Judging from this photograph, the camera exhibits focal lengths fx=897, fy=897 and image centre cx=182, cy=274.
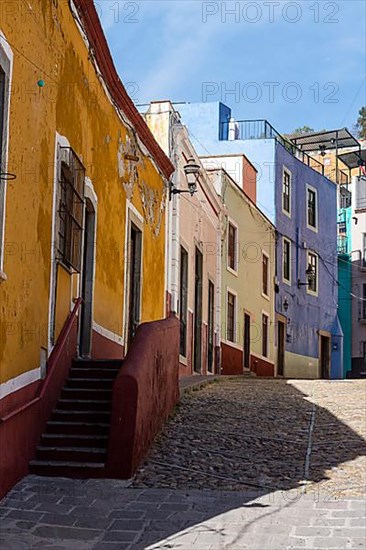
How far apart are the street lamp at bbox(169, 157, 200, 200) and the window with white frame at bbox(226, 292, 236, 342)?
19.7ft

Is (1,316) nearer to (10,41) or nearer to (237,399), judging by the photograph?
(10,41)

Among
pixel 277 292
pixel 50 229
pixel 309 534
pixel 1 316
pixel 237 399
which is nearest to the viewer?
pixel 309 534

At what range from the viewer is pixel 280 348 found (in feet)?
98.6

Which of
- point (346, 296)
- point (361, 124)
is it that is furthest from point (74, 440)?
point (361, 124)

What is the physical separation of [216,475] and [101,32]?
596 centimetres

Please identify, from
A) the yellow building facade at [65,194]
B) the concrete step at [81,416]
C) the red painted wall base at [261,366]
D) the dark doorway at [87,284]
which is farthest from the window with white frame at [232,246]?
the concrete step at [81,416]

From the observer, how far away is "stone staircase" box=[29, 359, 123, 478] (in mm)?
8250

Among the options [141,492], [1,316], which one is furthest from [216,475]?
[1,316]

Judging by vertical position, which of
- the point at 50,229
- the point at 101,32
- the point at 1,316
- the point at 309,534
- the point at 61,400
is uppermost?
the point at 101,32

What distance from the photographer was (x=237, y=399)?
13531mm

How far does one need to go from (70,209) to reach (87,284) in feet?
5.75

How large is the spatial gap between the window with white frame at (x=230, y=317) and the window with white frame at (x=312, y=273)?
829 cm

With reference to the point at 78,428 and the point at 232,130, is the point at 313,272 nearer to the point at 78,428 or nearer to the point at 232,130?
the point at 232,130

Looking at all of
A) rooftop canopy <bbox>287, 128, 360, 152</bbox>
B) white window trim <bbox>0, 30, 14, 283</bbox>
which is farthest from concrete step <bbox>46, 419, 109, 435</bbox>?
rooftop canopy <bbox>287, 128, 360, 152</bbox>
